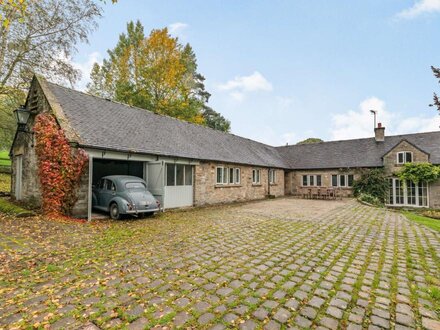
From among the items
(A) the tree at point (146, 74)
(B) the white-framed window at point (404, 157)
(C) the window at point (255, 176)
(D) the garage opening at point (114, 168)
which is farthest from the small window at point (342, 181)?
(D) the garage opening at point (114, 168)

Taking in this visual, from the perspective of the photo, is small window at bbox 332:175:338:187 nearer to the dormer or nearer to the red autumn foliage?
the dormer

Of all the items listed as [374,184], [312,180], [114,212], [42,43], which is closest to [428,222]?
[374,184]

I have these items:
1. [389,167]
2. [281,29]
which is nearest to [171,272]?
[281,29]

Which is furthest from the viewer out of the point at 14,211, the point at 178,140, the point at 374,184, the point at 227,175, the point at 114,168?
the point at 374,184

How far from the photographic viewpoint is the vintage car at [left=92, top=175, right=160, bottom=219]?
31.2ft

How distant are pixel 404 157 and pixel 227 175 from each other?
1582 cm

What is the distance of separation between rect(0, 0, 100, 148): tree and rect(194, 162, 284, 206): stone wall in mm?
12237

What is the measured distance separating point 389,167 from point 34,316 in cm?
2475

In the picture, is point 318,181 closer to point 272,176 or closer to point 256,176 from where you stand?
point 272,176

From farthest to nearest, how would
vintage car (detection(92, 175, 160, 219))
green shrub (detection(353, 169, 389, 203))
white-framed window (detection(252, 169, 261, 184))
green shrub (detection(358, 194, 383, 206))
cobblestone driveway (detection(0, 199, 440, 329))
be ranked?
green shrub (detection(353, 169, 389, 203))
white-framed window (detection(252, 169, 261, 184))
green shrub (detection(358, 194, 383, 206))
vintage car (detection(92, 175, 160, 219))
cobblestone driveway (detection(0, 199, 440, 329))

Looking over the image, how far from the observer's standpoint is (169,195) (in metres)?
12.4

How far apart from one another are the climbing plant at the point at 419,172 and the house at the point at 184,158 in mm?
767

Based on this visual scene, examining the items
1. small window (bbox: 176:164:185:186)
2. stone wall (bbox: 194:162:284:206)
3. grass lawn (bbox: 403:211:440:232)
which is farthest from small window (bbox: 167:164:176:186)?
grass lawn (bbox: 403:211:440:232)

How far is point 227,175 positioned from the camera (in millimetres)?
16812
